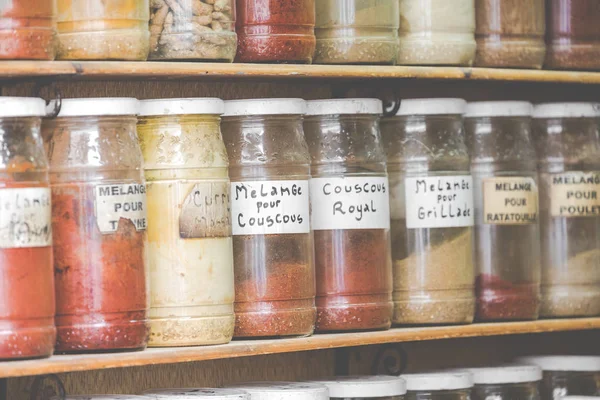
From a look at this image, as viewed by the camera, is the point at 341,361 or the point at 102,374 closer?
the point at 102,374

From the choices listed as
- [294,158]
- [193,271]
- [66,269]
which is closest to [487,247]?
Answer: [294,158]

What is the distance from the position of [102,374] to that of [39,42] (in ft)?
1.92

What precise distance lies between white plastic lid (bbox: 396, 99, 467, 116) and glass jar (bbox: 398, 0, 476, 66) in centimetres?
7

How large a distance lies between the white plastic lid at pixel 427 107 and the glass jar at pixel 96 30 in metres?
0.52

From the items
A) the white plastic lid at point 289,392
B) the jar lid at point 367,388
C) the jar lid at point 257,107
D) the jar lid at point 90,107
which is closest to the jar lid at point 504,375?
the jar lid at point 367,388

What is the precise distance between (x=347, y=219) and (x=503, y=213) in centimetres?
32

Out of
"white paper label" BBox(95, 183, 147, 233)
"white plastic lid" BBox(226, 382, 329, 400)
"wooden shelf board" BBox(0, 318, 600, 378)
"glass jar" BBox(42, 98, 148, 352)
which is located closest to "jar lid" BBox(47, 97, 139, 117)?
"glass jar" BBox(42, 98, 148, 352)

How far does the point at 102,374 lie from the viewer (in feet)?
6.45

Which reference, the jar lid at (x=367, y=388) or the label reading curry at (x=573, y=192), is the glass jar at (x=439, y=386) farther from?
the label reading curry at (x=573, y=192)

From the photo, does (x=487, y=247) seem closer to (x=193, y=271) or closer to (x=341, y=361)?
(x=341, y=361)

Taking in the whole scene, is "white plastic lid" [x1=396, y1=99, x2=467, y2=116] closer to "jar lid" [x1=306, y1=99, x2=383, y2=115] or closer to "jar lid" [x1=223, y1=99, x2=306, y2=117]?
"jar lid" [x1=306, y1=99, x2=383, y2=115]

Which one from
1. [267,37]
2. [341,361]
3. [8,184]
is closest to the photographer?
[8,184]

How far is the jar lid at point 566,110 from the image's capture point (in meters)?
2.18

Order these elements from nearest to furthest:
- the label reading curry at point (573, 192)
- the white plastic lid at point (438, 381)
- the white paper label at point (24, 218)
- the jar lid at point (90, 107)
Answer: the white paper label at point (24, 218)
the jar lid at point (90, 107)
the white plastic lid at point (438, 381)
the label reading curry at point (573, 192)
